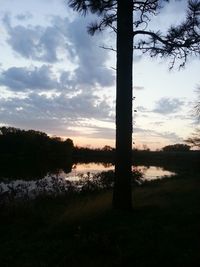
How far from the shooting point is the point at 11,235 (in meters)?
Result: 9.77

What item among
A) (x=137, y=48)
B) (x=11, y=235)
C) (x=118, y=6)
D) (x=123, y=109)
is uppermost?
(x=118, y=6)

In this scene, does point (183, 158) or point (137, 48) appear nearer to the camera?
point (137, 48)

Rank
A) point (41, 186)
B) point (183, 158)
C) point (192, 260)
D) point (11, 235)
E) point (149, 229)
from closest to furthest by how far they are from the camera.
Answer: point (192, 260), point (149, 229), point (11, 235), point (41, 186), point (183, 158)

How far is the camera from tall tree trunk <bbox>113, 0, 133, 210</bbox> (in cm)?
1176

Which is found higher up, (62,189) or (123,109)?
(123,109)

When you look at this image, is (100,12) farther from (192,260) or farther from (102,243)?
(192,260)

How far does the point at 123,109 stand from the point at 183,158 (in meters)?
81.5

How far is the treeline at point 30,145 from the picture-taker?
3698 inches

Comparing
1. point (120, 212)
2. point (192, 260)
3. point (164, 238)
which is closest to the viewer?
point (192, 260)

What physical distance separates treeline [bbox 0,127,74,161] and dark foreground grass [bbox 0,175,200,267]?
79.4m

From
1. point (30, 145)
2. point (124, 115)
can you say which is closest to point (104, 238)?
point (124, 115)

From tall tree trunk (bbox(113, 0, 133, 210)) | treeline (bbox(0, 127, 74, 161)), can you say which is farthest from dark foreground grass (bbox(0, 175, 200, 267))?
treeline (bbox(0, 127, 74, 161))

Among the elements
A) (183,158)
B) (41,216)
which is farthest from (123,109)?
(183,158)

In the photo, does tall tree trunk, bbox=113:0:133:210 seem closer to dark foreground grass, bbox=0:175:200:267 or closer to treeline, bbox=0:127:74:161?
dark foreground grass, bbox=0:175:200:267
